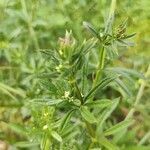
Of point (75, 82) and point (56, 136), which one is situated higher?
point (75, 82)

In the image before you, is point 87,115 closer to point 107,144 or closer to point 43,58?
point 107,144

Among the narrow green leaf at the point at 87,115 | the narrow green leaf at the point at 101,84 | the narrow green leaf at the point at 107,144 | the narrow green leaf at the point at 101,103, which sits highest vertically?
the narrow green leaf at the point at 101,84

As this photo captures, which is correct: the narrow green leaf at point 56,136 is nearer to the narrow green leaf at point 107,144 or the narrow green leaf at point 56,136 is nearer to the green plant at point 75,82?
the green plant at point 75,82

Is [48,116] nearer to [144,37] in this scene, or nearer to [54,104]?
[54,104]

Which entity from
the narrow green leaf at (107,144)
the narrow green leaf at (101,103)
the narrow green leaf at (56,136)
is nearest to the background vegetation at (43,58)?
the narrow green leaf at (107,144)

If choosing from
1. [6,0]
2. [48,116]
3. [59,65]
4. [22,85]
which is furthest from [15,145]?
[59,65]

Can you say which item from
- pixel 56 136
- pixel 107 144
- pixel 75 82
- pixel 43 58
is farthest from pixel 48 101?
pixel 43 58

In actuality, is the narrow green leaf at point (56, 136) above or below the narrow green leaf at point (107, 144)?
above

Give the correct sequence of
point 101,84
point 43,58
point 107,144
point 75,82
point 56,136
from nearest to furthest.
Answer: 1. point 75,82
2. point 101,84
3. point 56,136
4. point 107,144
5. point 43,58
